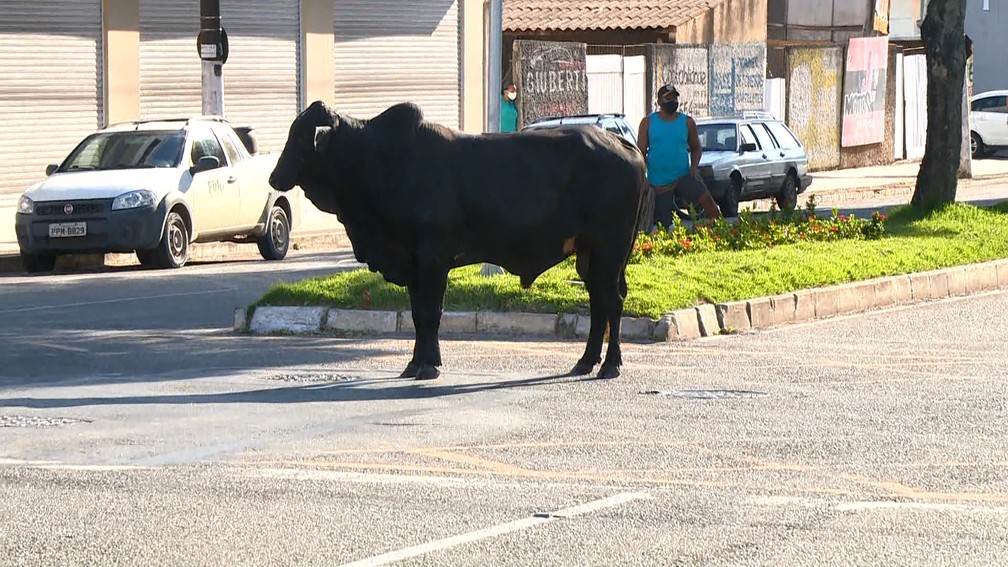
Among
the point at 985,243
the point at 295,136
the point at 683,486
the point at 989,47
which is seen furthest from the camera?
the point at 989,47

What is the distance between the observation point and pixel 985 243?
66.2 feet

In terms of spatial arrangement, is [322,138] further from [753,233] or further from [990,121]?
[990,121]

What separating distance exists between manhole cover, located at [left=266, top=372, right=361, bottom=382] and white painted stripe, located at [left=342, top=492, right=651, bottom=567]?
4.31m

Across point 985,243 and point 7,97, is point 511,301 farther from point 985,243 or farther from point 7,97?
point 7,97

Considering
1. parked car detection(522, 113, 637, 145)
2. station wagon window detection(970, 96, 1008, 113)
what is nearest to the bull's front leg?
parked car detection(522, 113, 637, 145)

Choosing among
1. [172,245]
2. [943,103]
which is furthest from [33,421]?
[943,103]

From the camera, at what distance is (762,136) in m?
30.8

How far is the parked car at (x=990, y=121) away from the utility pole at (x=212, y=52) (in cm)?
2835

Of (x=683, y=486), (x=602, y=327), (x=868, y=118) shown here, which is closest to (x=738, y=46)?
(x=868, y=118)

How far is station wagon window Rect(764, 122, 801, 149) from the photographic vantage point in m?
31.3

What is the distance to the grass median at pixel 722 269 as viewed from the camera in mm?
15203

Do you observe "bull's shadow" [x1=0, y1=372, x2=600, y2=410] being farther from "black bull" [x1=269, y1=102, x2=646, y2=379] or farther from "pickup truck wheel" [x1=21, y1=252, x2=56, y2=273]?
"pickup truck wheel" [x1=21, y1=252, x2=56, y2=273]

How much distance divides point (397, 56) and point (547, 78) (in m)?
2.63

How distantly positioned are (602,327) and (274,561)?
19.2ft
